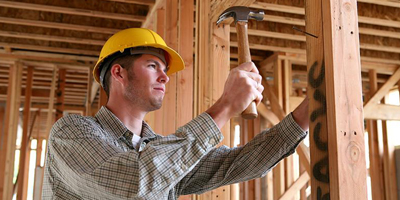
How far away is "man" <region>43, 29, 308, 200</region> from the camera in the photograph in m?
1.28

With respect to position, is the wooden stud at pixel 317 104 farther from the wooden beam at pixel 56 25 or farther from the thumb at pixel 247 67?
the wooden beam at pixel 56 25

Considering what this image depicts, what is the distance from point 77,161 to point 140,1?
9.88 feet

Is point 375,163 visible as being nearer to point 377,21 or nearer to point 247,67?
point 377,21

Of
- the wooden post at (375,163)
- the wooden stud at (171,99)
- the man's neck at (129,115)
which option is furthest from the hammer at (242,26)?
the wooden post at (375,163)

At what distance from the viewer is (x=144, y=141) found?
1879 millimetres

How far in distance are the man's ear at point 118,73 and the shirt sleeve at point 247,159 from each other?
1.76 feet

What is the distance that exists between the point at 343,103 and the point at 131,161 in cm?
65

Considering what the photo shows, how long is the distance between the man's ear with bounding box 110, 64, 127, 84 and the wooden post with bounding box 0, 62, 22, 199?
15.6 ft

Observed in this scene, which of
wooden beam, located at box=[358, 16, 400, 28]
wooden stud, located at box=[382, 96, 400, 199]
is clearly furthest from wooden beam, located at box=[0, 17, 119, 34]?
wooden stud, located at box=[382, 96, 400, 199]

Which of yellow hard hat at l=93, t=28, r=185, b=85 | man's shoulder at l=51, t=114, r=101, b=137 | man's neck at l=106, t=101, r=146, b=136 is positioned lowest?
man's shoulder at l=51, t=114, r=101, b=137

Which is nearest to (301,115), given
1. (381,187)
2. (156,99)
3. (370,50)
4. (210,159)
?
(210,159)

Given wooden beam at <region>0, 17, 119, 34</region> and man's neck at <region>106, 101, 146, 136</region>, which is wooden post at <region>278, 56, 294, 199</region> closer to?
wooden beam at <region>0, 17, 119, 34</region>

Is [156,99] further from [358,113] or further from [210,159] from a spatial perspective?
[358,113]

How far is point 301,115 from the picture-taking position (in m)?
1.48
